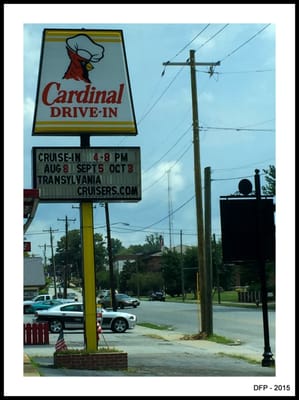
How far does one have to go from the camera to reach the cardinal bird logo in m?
14.7

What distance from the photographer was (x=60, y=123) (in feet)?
49.3

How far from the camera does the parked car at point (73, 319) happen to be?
31.0 metres

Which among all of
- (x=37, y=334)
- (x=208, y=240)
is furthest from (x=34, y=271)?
(x=208, y=240)

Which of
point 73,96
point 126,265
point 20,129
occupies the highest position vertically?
point 73,96

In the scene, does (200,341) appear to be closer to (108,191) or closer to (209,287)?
(209,287)

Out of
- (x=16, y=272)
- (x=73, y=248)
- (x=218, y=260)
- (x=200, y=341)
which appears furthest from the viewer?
(x=73, y=248)

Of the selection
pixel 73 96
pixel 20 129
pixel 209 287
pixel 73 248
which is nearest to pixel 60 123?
pixel 73 96

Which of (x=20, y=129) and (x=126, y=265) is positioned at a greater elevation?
(x=20, y=129)

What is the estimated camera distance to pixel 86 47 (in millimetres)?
14828

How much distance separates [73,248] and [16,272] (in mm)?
113014

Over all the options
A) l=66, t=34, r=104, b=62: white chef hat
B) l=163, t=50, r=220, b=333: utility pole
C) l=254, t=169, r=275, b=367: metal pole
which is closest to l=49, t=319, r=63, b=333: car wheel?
l=163, t=50, r=220, b=333: utility pole

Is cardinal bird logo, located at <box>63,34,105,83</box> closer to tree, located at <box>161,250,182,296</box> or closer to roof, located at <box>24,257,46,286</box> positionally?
roof, located at <box>24,257,46,286</box>

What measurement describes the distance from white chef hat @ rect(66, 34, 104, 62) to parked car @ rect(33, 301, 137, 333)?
1775 cm

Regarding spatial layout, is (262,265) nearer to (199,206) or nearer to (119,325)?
(199,206)
